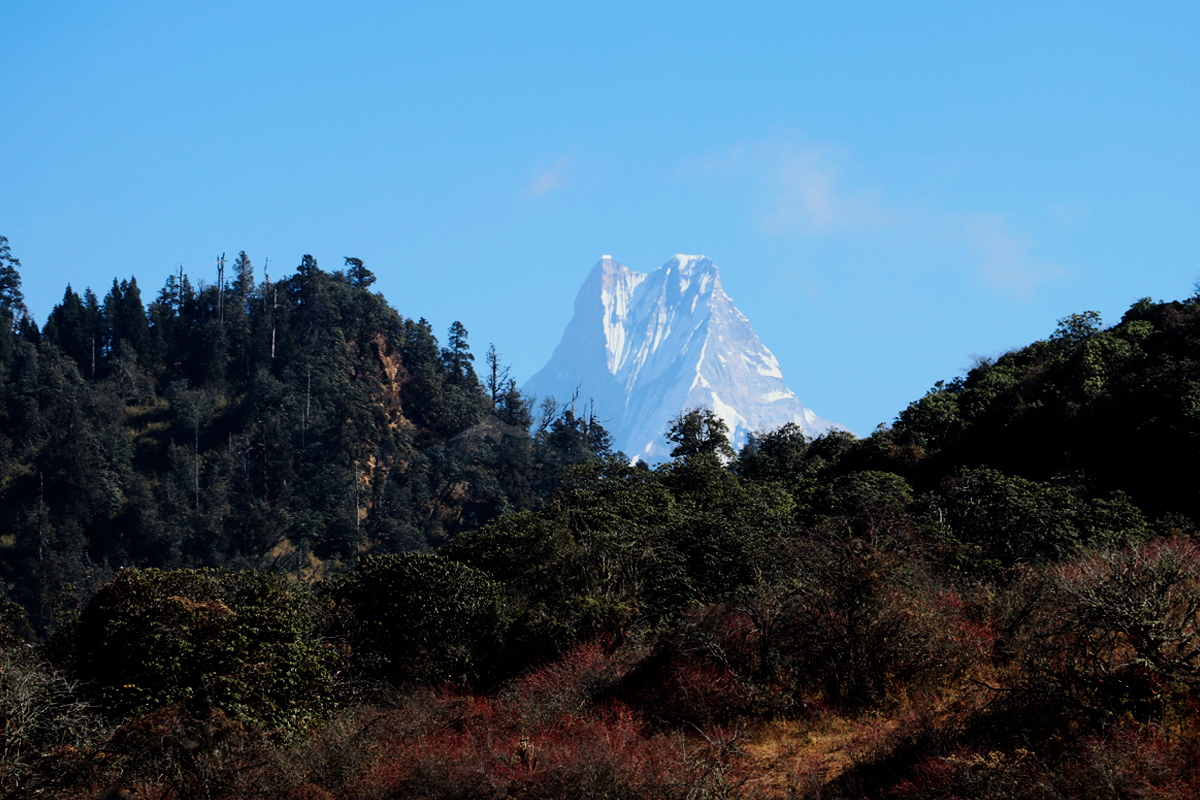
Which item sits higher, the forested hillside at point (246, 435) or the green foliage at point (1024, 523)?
the forested hillside at point (246, 435)

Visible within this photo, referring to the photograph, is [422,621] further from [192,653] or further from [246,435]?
[246,435]

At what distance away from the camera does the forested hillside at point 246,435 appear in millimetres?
75500

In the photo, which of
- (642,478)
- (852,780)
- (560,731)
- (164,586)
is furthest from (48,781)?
(642,478)

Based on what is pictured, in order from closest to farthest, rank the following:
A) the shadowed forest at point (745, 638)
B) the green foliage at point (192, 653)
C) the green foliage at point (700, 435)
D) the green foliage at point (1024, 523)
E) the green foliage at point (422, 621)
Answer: the shadowed forest at point (745, 638)
the green foliage at point (192, 653)
the green foliage at point (422, 621)
the green foliage at point (1024, 523)
the green foliage at point (700, 435)

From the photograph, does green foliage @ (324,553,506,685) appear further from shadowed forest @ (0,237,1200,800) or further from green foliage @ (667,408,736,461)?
green foliage @ (667,408,736,461)

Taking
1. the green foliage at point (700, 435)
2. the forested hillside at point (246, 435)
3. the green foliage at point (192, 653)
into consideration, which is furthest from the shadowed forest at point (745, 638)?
the forested hillside at point (246, 435)

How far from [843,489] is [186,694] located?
2276 cm

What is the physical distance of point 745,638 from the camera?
19922mm

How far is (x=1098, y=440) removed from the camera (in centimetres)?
3438

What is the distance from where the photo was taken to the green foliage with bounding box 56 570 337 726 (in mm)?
17562

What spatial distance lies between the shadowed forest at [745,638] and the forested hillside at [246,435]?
43.8 m

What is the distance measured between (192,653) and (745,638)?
33.3 feet

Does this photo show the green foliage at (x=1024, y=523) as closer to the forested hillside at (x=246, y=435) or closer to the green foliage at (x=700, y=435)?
the green foliage at (x=700, y=435)

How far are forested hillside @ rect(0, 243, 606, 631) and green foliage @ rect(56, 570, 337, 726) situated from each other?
52774 millimetres
